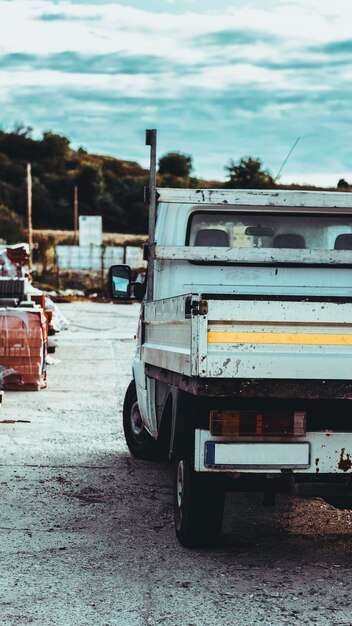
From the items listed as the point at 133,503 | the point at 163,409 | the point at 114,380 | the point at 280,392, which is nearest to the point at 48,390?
the point at 114,380

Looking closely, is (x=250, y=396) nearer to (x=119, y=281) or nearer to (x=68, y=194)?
(x=119, y=281)

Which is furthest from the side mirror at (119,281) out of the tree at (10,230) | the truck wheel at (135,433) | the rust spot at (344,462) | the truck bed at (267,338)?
the tree at (10,230)

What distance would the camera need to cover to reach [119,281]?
28.3 feet

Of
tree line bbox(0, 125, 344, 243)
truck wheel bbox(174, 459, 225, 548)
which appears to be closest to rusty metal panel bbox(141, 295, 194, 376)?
truck wheel bbox(174, 459, 225, 548)

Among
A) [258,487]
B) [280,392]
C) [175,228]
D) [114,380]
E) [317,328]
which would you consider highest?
[175,228]

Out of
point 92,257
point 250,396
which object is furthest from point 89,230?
point 250,396

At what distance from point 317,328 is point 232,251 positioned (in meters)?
1.83

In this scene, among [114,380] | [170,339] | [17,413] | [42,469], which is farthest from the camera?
[114,380]

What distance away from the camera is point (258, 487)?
19.7 ft

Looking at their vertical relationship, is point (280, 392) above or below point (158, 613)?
above

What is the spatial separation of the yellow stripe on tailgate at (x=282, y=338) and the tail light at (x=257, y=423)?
415 mm

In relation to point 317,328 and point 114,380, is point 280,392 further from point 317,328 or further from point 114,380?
point 114,380

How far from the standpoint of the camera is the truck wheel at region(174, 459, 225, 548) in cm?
608

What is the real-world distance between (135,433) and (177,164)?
415ft
